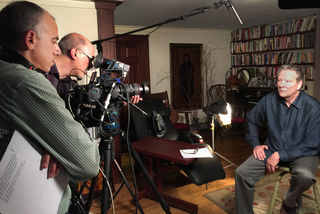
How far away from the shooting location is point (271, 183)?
2.81 metres

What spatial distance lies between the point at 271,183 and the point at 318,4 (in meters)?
2.13

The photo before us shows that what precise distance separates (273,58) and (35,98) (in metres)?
5.38

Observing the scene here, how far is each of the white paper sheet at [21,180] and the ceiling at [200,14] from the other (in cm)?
248

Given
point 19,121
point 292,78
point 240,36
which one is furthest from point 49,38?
point 240,36

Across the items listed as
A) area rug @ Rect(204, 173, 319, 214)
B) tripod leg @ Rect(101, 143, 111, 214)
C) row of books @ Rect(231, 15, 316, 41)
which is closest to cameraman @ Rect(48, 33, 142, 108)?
tripod leg @ Rect(101, 143, 111, 214)

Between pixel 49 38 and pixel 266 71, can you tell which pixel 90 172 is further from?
pixel 266 71

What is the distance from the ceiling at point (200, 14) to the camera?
3.31m

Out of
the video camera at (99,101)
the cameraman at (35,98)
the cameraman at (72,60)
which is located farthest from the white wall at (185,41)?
the cameraman at (35,98)

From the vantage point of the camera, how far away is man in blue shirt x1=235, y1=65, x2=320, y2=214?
2.00 m

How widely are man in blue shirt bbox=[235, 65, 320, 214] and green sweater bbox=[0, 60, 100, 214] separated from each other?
64.1 inches

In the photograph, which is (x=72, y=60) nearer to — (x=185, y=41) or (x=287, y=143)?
(x=287, y=143)

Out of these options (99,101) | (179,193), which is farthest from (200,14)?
Answer: (99,101)

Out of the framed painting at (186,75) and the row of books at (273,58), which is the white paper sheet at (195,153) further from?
the row of books at (273,58)

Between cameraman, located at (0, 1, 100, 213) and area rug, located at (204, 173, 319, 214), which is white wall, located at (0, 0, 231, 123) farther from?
cameraman, located at (0, 1, 100, 213)
